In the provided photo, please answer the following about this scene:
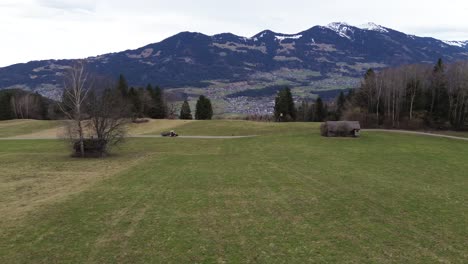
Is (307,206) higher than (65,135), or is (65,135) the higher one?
(65,135)

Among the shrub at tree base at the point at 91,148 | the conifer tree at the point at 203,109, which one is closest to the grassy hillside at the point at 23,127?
the conifer tree at the point at 203,109

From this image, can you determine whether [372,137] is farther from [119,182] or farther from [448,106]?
[119,182]

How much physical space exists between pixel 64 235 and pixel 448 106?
80.3 m

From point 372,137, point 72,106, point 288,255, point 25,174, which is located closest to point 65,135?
point 72,106

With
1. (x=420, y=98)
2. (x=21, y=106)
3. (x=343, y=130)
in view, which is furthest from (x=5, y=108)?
(x=420, y=98)

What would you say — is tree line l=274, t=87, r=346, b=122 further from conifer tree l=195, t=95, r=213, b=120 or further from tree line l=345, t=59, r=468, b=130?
tree line l=345, t=59, r=468, b=130

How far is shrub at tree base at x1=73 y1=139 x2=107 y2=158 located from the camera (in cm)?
4178

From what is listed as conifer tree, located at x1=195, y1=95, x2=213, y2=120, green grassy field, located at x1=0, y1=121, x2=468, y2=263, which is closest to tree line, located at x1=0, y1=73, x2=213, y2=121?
conifer tree, located at x1=195, y1=95, x2=213, y2=120

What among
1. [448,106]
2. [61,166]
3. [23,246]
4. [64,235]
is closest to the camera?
Result: [23,246]

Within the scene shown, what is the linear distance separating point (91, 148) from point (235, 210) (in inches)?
1134

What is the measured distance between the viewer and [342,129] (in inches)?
2259

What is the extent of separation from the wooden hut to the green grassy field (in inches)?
766

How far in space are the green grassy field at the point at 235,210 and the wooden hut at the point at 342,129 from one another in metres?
19.5

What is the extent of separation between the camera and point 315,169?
3106 cm
